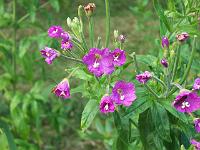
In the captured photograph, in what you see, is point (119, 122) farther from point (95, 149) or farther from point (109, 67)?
point (95, 149)

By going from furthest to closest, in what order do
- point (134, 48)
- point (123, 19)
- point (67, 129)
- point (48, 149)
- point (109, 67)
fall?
point (123, 19), point (134, 48), point (67, 129), point (48, 149), point (109, 67)

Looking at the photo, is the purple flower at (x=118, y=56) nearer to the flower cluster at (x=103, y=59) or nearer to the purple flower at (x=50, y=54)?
the flower cluster at (x=103, y=59)

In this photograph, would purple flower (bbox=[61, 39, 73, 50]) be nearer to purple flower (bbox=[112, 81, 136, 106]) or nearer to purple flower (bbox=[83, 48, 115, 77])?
Answer: purple flower (bbox=[83, 48, 115, 77])

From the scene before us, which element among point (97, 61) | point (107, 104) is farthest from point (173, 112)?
point (97, 61)

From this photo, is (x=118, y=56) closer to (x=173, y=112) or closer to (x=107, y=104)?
(x=107, y=104)

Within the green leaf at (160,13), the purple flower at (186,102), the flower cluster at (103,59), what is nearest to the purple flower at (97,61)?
the flower cluster at (103,59)

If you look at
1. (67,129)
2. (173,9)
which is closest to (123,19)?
(67,129)

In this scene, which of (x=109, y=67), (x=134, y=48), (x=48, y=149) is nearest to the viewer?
(x=109, y=67)
